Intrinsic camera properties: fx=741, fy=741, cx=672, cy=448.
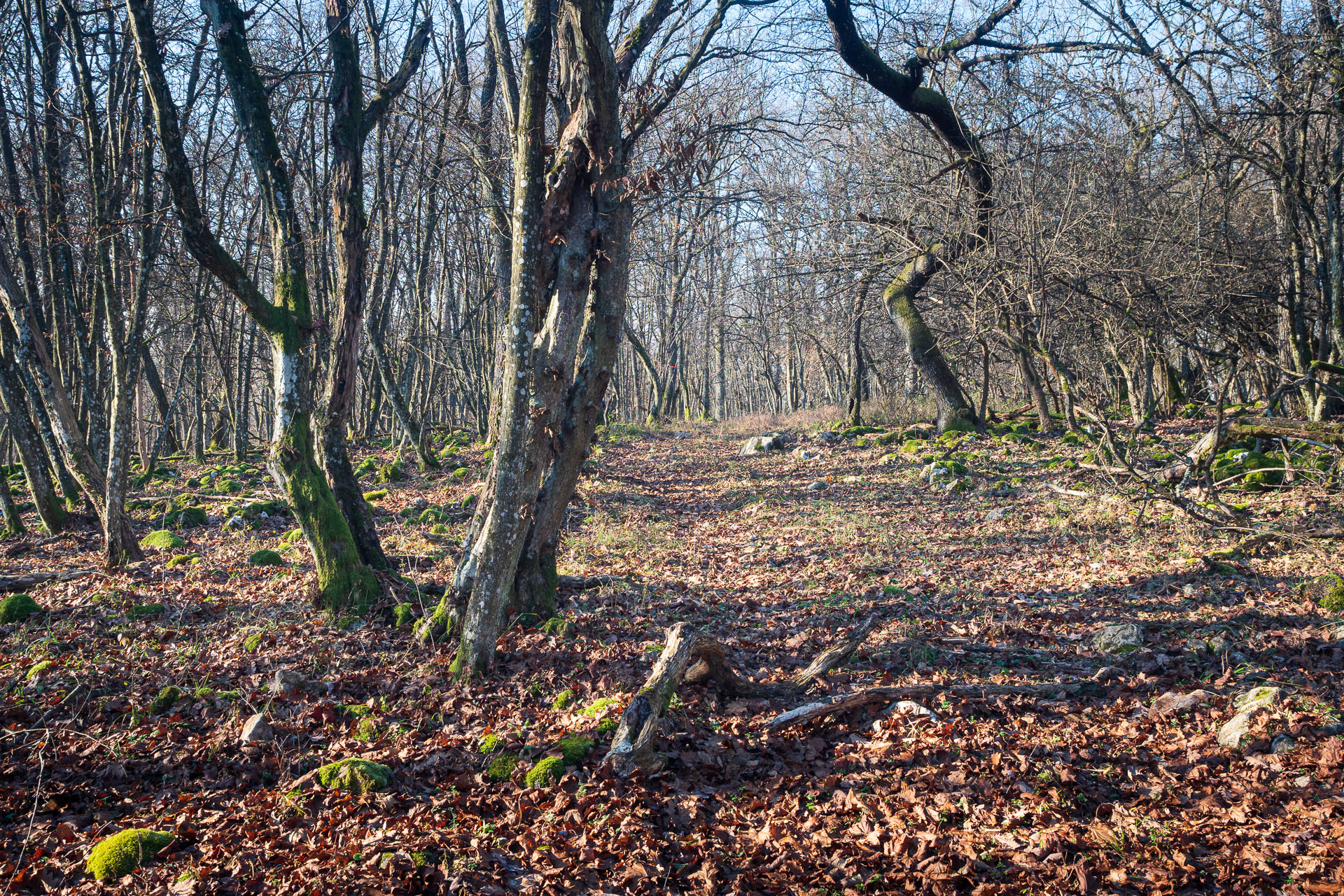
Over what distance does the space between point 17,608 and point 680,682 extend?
5.68 m

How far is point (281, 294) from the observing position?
246 inches

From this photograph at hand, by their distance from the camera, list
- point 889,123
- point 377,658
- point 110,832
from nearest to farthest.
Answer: point 110,832 < point 377,658 < point 889,123

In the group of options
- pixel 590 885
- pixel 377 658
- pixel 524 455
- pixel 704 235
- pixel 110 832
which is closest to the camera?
pixel 590 885

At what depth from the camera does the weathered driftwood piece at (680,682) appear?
405 cm

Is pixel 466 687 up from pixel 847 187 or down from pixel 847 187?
down

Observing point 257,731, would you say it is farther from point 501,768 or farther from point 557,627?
point 557,627

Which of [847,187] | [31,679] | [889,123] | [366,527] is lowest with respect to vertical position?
[31,679]

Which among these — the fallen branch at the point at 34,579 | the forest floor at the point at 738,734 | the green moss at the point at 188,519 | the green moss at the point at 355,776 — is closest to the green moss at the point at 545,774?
the forest floor at the point at 738,734

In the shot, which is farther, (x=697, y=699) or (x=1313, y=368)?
(x=1313, y=368)

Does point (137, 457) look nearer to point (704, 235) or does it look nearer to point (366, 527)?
point (366, 527)

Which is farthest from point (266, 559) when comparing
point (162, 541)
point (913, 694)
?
point (913, 694)

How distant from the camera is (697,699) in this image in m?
4.79

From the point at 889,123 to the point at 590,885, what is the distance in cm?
1374

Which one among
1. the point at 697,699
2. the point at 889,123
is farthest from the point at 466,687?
the point at 889,123
